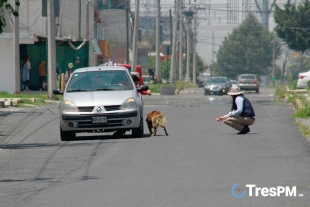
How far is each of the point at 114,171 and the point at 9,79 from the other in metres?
33.8

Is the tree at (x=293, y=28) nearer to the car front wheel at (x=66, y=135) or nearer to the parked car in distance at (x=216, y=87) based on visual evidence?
the parked car in distance at (x=216, y=87)

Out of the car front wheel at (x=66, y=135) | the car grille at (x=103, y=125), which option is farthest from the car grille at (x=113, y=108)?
the car front wheel at (x=66, y=135)

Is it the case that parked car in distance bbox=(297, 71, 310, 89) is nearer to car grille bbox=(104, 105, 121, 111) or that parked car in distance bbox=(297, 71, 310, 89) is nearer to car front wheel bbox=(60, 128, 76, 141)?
car front wheel bbox=(60, 128, 76, 141)

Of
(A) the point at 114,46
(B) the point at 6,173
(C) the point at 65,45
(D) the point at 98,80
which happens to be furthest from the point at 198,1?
(B) the point at 6,173

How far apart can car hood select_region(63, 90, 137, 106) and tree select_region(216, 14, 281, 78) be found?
119m

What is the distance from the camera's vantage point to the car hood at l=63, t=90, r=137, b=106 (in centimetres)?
1750

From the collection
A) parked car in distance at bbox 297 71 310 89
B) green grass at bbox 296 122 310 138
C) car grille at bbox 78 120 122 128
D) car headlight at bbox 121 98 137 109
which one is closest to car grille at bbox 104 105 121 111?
car headlight at bbox 121 98 137 109

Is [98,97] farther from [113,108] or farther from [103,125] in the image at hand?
[103,125]

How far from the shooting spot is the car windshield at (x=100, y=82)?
18484 millimetres

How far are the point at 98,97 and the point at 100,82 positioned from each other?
93 cm

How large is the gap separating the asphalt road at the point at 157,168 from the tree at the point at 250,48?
116810 mm

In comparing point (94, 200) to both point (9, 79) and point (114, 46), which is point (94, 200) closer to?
point (9, 79)

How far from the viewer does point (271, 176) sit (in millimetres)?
11188

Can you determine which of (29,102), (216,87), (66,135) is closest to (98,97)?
(66,135)
